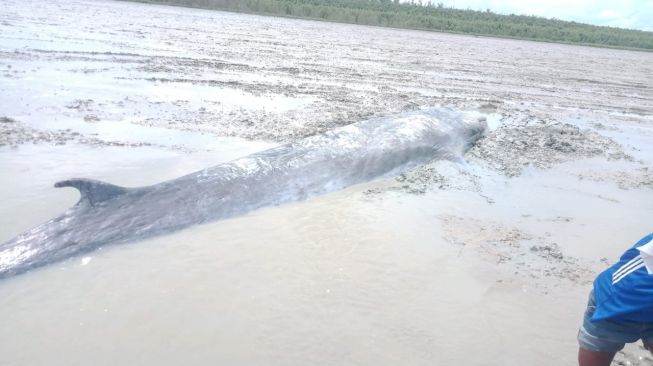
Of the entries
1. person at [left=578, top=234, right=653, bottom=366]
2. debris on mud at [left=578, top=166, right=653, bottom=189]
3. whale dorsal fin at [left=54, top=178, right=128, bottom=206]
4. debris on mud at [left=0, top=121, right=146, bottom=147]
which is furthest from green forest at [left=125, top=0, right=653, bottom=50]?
person at [left=578, top=234, right=653, bottom=366]

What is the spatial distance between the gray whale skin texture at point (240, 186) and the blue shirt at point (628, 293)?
316cm

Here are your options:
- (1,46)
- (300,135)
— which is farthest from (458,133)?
(1,46)

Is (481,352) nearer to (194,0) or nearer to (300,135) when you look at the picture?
(300,135)

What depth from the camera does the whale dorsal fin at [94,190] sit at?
387 centimetres

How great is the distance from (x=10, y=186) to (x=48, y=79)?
5.25 m

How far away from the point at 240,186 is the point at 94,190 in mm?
1398

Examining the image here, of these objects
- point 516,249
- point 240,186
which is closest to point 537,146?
point 516,249

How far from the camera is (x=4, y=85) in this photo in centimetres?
851

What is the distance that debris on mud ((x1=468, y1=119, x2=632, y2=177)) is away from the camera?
7.23m

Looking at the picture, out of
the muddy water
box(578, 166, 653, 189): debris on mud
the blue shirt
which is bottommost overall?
the muddy water

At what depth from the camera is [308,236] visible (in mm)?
4516

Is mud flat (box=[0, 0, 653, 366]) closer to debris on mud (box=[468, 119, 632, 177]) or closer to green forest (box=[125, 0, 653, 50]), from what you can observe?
debris on mud (box=[468, 119, 632, 177])

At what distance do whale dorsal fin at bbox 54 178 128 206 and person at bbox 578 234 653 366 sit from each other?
11.4 ft

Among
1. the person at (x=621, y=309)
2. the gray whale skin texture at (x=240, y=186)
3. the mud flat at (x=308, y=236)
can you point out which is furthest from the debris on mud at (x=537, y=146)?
the person at (x=621, y=309)
